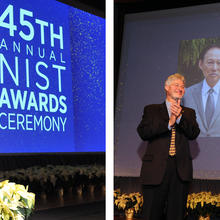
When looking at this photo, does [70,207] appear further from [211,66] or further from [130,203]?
[211,66]

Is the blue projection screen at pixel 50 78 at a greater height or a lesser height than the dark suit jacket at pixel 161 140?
greater

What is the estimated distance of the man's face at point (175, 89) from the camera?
3.51 m

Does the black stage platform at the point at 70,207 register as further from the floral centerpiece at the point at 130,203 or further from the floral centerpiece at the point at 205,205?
the floral centerpiece at the point at 205,205

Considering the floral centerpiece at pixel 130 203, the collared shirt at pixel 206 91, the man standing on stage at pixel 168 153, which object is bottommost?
the floral centerpiece at pixel 130 203

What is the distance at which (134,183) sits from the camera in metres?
4.75

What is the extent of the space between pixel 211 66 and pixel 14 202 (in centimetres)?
352

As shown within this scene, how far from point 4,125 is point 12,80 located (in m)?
0.33

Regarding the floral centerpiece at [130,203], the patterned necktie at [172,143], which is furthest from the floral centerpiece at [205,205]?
the patterned necktie at [172,143]

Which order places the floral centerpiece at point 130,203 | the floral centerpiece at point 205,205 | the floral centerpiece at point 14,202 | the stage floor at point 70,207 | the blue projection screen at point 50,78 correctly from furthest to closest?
the floral centerpiece at point 130,203, the floral centerpiece at point 205,205, the stage floor at point 70,207, the blue projection screen at point 50,78, the floral centerpiece at point 14,202

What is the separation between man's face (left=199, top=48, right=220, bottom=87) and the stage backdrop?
0.27ft

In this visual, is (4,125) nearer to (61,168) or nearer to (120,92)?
(61,168)

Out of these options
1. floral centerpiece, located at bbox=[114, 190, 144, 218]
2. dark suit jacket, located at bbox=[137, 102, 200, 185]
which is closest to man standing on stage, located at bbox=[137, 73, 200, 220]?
dark suit jacket, located at bbox=[137, 102, 200, 185]

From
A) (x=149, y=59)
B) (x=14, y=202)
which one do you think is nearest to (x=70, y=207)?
(x=149, y=59)

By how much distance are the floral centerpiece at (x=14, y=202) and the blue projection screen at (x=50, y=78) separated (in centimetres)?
185
